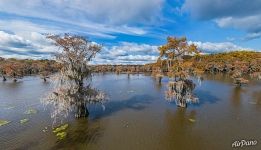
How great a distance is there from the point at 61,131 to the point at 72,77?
6549 mm

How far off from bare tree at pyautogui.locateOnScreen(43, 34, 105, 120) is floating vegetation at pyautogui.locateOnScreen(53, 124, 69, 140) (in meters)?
1.47

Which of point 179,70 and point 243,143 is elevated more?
point 179,70

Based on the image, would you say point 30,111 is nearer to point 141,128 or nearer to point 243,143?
point 141,128

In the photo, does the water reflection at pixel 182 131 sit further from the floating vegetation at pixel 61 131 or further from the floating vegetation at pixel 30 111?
the floating vegetation at pixel 30 111

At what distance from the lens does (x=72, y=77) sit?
83.1 feet

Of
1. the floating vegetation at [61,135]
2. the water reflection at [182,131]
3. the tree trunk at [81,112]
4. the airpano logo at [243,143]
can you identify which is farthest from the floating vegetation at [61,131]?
the airpano logo at [243,143]

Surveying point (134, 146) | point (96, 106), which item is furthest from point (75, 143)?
point (96, 106)

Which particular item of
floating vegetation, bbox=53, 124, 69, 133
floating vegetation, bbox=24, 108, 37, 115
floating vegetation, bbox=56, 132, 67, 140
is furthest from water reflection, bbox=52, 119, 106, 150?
floating vegetation, bbox=24, 108, 37, 115

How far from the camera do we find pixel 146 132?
2231 cm

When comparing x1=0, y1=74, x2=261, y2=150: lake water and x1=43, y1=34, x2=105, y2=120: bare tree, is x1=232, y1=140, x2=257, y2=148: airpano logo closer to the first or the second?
x1=0, y1=74, x2=261, y2=150: lake water

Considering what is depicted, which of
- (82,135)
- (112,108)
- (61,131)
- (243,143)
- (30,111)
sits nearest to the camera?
(243,143)

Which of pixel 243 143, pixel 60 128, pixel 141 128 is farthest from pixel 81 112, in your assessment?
pixel 243 143

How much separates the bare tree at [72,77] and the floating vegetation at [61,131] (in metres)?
1.47

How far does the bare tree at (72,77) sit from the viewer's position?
24.1 metres
